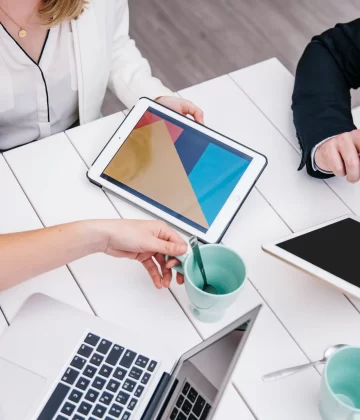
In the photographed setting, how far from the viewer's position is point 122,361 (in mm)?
726

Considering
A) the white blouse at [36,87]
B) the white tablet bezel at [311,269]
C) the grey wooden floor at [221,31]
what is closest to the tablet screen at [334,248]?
the white tablet bezel at [311,269]

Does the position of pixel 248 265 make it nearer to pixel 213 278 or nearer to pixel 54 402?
pixel 213 278

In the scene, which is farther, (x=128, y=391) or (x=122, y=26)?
(x=122, y=26)

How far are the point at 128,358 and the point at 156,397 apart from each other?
0.06 meters

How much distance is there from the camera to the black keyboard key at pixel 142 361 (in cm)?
73

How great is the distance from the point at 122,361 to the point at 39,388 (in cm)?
11

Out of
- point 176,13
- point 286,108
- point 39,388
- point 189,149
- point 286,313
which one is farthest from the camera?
point 176,13

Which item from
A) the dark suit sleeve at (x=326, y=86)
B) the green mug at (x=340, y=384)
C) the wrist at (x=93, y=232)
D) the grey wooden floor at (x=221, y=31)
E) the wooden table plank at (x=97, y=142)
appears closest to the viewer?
the green mug at (x=340, y=384)

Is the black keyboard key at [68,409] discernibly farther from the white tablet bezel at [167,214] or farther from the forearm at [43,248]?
the white tablet bezel at [167,214]

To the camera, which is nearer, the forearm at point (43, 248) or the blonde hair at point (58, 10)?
the forearm at point (43, 248)

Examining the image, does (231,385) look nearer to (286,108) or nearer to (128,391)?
(128,391)

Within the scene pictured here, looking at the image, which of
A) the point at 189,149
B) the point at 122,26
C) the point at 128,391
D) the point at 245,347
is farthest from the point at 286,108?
the point at 128,391

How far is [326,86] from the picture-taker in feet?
3.50

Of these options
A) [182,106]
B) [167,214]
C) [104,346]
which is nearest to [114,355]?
[104,346]
